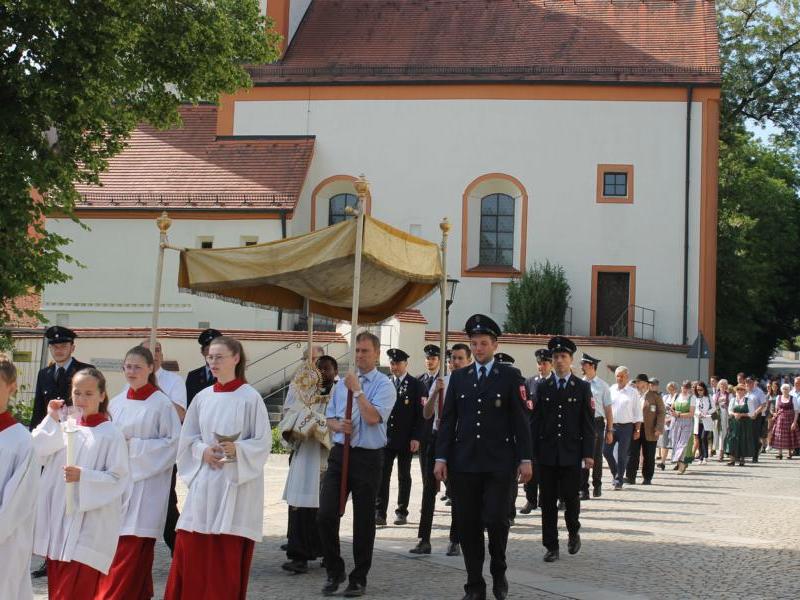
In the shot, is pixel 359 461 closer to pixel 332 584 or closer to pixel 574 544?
pixel 332 584

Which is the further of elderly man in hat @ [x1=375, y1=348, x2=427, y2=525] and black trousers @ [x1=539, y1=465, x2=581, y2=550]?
elderly man in hat @ [x1=375, y1=348, x2=427, y2=525]

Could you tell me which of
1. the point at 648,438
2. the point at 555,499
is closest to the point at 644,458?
the point at 648,438

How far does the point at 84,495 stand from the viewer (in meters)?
7.24

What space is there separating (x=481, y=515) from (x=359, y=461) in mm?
1095

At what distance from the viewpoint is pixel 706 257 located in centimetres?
3866

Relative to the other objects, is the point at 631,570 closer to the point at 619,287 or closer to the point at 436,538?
the point at 436,538

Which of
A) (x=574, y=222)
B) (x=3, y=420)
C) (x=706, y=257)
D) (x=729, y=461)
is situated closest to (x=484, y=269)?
(x=574, y=222)

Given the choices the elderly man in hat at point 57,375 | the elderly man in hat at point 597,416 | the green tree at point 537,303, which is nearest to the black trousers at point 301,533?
the elderly man in hat at point 57,375

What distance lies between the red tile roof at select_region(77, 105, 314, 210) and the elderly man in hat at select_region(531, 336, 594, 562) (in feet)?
87.6

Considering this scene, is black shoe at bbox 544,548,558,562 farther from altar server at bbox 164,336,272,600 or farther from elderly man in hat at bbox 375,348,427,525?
altar server at bbox 164,336,272,600

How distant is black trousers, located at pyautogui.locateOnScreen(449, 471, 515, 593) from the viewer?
9.04 meters

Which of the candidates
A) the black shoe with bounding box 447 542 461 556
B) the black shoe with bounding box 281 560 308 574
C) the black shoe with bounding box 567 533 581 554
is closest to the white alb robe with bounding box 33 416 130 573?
the black shoe with bounding box 281 560 308 574

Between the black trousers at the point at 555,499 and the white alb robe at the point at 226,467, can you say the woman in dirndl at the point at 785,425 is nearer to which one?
the black trousers at the point at 555,499

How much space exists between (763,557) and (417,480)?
861 centimetres
